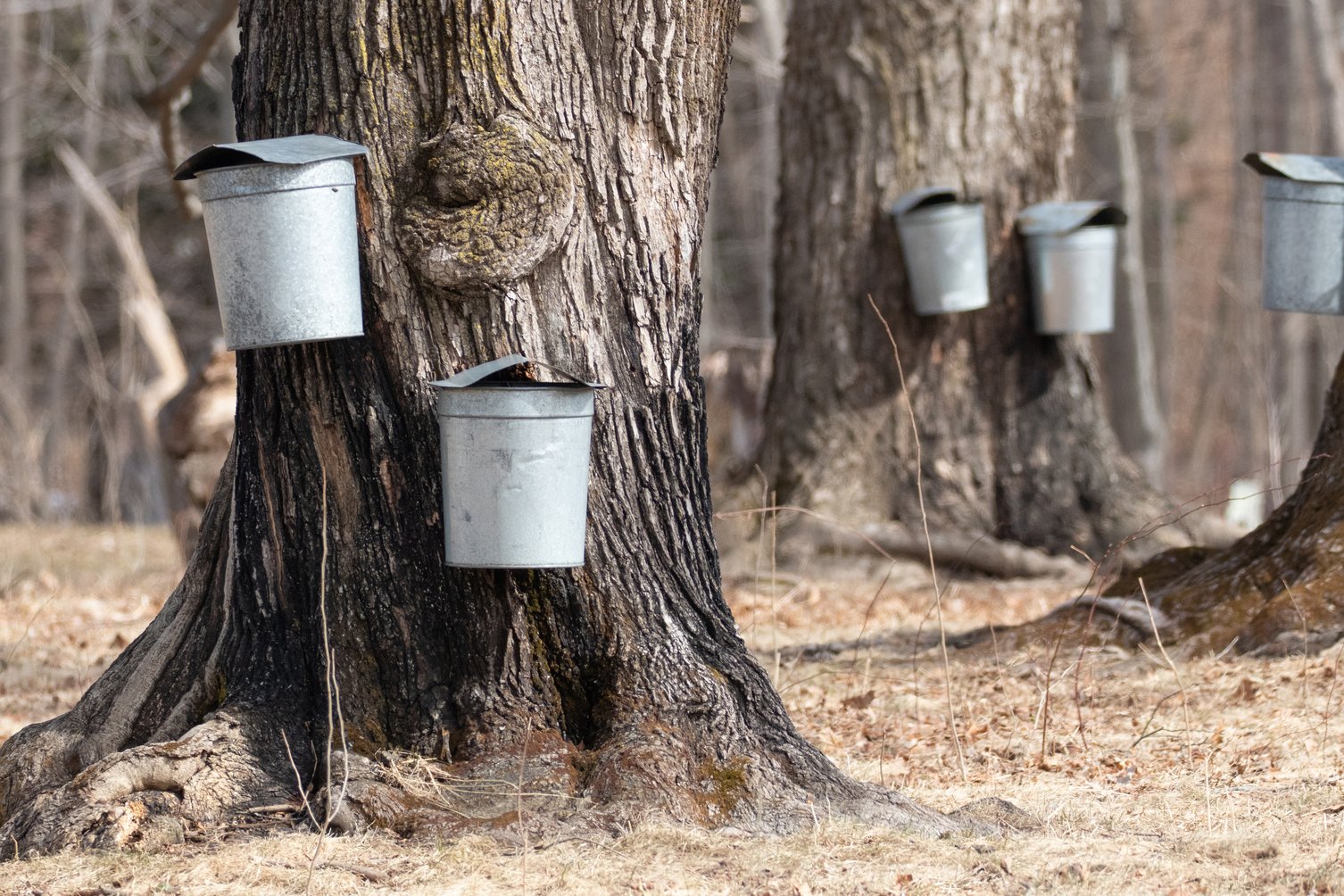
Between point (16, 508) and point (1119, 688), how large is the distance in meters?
9.27

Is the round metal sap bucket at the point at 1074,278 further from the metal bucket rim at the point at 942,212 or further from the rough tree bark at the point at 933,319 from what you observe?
the metal bucket rim at the point at 942,212

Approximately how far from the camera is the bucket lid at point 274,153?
8.29 ft

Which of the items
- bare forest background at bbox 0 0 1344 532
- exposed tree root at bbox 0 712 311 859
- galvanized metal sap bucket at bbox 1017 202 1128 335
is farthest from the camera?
bare forest background at bbox 0 0 1344 532

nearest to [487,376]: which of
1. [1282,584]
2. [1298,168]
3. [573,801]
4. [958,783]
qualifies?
[573,801]

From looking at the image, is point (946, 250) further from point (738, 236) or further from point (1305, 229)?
point (738, 236)

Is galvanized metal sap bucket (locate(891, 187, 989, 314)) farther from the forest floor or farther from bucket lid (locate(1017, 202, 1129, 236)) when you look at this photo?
Answer: the forest floor

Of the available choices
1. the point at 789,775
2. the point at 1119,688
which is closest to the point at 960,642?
the point at 1119,688

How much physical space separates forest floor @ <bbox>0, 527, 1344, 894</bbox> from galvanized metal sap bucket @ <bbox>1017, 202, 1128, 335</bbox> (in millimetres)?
1301

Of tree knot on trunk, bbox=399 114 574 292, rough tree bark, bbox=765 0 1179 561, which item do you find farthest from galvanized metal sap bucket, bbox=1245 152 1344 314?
tree knot on trunk, bbox=399 114 574 292

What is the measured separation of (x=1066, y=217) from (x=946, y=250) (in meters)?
0.60

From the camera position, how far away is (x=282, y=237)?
8.57 ft

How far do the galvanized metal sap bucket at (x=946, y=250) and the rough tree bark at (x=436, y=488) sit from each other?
10.7 ft

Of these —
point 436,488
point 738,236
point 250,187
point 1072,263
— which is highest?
point 738,236

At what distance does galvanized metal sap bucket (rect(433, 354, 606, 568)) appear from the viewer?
2592 millimetres
